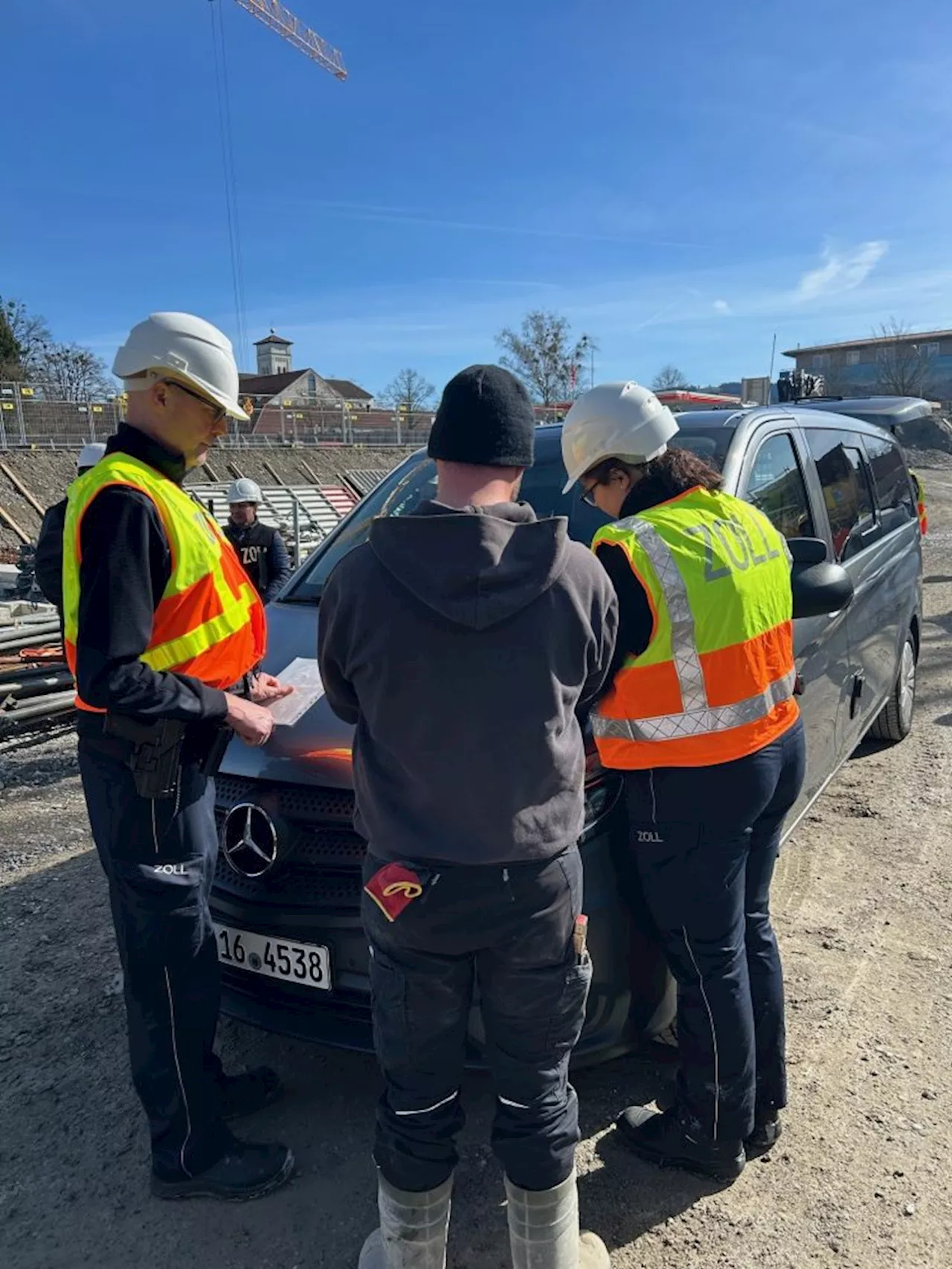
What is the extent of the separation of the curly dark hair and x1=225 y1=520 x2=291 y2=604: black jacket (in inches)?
223

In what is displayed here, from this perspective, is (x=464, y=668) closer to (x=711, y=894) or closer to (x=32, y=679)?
(x=711, y=894)

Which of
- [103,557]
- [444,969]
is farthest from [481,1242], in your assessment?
[103,557]

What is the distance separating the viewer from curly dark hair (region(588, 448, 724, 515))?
2.38 m

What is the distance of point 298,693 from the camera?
2.76 meters

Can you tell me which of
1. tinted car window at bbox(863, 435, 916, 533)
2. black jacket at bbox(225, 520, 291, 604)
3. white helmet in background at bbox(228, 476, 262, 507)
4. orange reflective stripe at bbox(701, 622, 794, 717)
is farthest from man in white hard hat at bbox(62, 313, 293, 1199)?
white helmet in background at bbox(228, 476, 262, 507)

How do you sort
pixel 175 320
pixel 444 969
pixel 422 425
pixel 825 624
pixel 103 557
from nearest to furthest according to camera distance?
pixel 444 969 < pixel 103 557 < pixel 175 320 < pixel 825 624 < pixel 422 425

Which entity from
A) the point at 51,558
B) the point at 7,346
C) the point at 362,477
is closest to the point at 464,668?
the point at 51,558

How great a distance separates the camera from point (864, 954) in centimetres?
352

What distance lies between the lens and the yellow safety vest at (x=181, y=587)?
214cm

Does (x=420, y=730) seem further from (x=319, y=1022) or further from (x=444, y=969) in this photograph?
(x=319, y=1022)

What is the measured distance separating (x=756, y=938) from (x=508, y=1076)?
37.4 inches

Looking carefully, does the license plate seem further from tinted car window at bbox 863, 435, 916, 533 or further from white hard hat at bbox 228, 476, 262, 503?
white hard hat at bbox 228, 476, 262, 503

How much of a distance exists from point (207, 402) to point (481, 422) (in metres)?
0.95

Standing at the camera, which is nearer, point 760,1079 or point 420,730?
point 420,730
